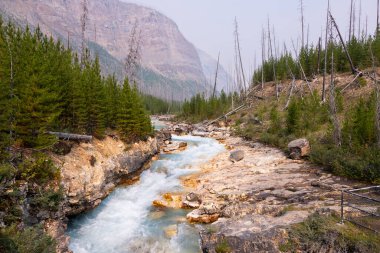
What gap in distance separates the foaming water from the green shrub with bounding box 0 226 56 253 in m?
3.36

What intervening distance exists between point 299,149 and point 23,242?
1850 cm

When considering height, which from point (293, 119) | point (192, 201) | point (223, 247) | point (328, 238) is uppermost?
point (293, 119)

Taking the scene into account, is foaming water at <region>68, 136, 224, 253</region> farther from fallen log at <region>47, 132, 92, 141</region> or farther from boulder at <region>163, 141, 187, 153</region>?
boulder at <region>163, 141, 187, 153</region>

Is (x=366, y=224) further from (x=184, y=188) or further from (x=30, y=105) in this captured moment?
(x=30, y=105)

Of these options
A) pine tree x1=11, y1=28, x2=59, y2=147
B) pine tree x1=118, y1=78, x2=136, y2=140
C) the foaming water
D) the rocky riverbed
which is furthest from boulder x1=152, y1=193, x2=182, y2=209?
pine tree x1=118, y1=78, x2=136, y2=140

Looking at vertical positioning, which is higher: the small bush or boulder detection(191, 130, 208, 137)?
boulder detection(191, 130, 208, 137)

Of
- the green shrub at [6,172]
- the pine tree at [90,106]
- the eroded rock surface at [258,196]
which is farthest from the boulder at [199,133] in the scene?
the green shrub at [6,172]

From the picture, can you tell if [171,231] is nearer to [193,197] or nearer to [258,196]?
[193,197]

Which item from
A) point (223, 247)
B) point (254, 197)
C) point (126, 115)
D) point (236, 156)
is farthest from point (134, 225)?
point (236, 156)

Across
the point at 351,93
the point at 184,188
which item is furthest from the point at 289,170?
the point at 351,93

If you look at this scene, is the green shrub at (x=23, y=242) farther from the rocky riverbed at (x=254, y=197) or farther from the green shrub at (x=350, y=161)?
the green shrub at (x=350, y=161)

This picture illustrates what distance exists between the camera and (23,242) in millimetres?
7703

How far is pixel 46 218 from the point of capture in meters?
10.6

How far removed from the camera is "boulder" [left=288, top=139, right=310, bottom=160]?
20672 millimetres
